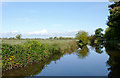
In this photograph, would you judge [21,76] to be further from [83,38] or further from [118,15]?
[83,38]

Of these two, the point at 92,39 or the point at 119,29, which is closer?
the point at 119,29

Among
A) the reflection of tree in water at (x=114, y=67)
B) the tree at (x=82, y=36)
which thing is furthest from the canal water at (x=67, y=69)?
the tree at (x=82, y=36)

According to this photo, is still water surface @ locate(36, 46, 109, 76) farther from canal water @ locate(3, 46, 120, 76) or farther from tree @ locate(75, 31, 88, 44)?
tree @ locate(75, 31, 88, 44)

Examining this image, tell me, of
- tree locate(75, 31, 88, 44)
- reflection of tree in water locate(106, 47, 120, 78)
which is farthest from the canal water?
tree locate(75, 31, 88, 44)

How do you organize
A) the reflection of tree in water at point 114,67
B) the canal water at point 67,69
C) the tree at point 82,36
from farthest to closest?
the tree at point 82,36, the canal water at point 67,69, the reflection of tree in water at point 114,67

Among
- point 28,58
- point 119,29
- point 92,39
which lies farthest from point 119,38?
point 92,39

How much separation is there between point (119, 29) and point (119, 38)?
3.74 ft

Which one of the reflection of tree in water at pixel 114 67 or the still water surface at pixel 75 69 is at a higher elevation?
the reflection of tree in water at pixel 114 67

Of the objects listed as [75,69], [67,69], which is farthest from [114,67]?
[67,69]

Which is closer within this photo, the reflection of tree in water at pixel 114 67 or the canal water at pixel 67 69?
the reflection of tree in water at pixel 114 67

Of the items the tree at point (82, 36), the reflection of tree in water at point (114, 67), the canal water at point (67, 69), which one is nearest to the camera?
the reflection of tree in water at point (114, 67)

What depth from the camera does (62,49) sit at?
68.9ft

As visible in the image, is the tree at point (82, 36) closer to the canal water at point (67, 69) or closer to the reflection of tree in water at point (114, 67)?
the reflection of tree in water at point (114, 67)

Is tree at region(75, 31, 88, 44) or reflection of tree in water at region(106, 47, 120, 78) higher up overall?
tree at region(75, 31, 88, 44)
